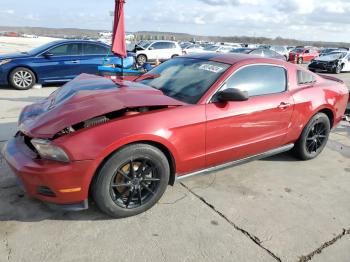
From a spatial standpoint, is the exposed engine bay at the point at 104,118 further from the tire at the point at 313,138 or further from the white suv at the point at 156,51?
the white suv at the point at 156,51

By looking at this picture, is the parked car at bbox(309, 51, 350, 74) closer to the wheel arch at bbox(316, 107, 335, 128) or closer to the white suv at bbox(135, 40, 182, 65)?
the white suv at bbox(135, 40, 182, 65)

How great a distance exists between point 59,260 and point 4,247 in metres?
0.48

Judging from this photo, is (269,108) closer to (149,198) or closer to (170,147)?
(170,147)

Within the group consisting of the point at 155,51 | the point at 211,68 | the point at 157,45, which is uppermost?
the point at 157,45

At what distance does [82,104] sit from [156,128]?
0.72m

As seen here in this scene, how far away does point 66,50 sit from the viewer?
30.2 feet

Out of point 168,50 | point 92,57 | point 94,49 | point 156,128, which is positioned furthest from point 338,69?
point 156,128

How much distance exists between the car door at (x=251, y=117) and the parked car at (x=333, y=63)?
15372mm

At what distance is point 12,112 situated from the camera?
6.34 meters

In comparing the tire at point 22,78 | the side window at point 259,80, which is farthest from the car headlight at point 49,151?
the tire at point 22,78

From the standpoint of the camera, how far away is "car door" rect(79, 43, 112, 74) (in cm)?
946

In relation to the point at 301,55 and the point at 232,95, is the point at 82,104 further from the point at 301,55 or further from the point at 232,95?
the point at 301,55

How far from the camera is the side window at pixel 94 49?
31.5ft

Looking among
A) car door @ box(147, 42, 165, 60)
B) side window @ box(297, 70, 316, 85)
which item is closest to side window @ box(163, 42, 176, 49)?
car door @ box(147, 42, 165, 60)
